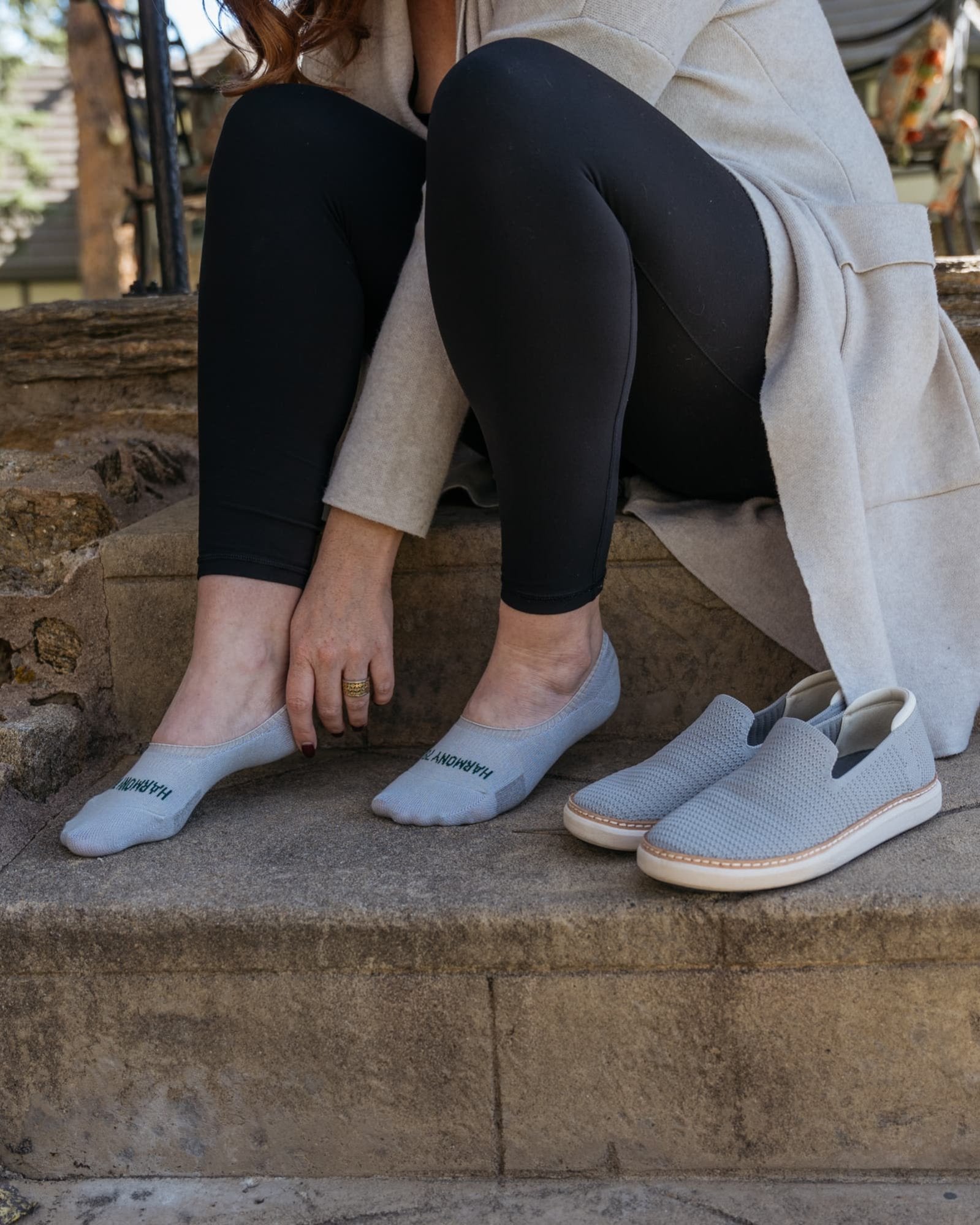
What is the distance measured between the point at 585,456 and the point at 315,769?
1.66 feet

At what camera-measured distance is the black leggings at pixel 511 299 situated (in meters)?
0.99

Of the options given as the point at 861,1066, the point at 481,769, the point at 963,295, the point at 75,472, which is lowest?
the point at 861,1066

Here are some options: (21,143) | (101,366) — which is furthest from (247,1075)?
(21,143)

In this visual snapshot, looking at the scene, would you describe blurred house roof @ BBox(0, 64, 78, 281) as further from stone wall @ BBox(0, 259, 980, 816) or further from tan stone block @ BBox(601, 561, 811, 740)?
tan stone block @ BBox(601, 561, 811, 740)

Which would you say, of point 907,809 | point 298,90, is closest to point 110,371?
point 298,90

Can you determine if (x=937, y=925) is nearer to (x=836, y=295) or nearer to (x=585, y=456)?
(x=585, y=456)

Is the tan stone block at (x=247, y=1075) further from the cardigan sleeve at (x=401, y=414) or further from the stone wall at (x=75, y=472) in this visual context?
the cardigan sleeve at (x=401, y=414)

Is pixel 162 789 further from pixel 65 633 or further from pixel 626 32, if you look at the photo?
pixel 626 32

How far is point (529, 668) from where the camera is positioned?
1148 mm

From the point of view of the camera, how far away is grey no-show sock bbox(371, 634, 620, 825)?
3.54 feet

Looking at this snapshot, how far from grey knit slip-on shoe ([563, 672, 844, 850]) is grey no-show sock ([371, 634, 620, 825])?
111 millimetres

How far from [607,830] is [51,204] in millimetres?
11952

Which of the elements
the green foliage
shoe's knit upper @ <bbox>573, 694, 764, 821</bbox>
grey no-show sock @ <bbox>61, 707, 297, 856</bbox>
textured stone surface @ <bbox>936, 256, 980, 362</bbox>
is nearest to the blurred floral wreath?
textured stone surface @ <bbox>936, 256, 980, 362</bbox>

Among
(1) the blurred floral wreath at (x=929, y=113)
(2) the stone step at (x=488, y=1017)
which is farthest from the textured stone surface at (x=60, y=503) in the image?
(1) the blurred floral wreath at (x=929, y=113)
